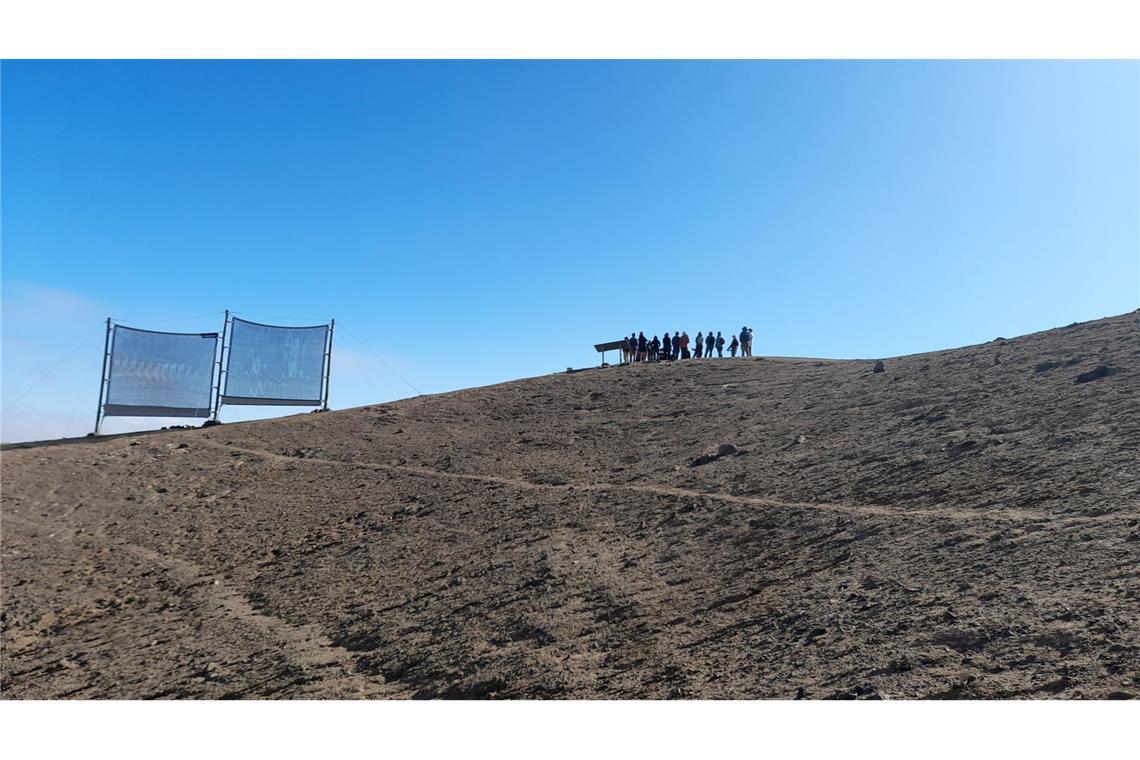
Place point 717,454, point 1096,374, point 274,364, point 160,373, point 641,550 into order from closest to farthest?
point 641,550 < point 1096,374 < point 717,454 < point 160,373 < point 274,364

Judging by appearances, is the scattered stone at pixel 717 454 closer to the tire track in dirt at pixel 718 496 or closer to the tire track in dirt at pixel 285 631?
the tire track in dirt at pixel 718 496

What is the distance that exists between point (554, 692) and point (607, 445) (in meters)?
12.4

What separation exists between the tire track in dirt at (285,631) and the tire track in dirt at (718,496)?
5.68 m

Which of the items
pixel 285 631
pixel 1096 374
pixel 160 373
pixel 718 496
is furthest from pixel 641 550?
pixel 160 373

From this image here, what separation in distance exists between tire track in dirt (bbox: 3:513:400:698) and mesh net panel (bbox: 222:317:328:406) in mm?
9678

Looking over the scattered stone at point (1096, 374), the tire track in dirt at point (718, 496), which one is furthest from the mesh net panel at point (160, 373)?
the scattered stone at point (1096, 374)

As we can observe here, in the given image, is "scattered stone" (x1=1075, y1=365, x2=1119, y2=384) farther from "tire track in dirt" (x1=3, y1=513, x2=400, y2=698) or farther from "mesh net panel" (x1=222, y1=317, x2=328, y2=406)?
"mesh net panel" (x1=222, y1=317, x2=328, y2=406)

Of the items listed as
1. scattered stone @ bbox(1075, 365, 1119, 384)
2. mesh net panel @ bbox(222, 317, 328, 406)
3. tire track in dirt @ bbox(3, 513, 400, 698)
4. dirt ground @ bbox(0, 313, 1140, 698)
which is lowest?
tire track in dirt @ bbox(3, 513, 400, 698)

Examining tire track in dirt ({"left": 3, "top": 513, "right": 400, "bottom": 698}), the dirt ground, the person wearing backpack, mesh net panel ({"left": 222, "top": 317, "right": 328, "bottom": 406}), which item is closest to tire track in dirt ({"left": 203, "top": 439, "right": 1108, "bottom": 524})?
the dirt ground

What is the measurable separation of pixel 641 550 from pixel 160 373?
1901 centimetres

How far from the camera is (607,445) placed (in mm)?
19828

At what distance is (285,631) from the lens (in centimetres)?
1094

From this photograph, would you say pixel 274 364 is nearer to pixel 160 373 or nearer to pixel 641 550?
pixel 160 373

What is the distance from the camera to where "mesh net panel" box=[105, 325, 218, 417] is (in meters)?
24.1
